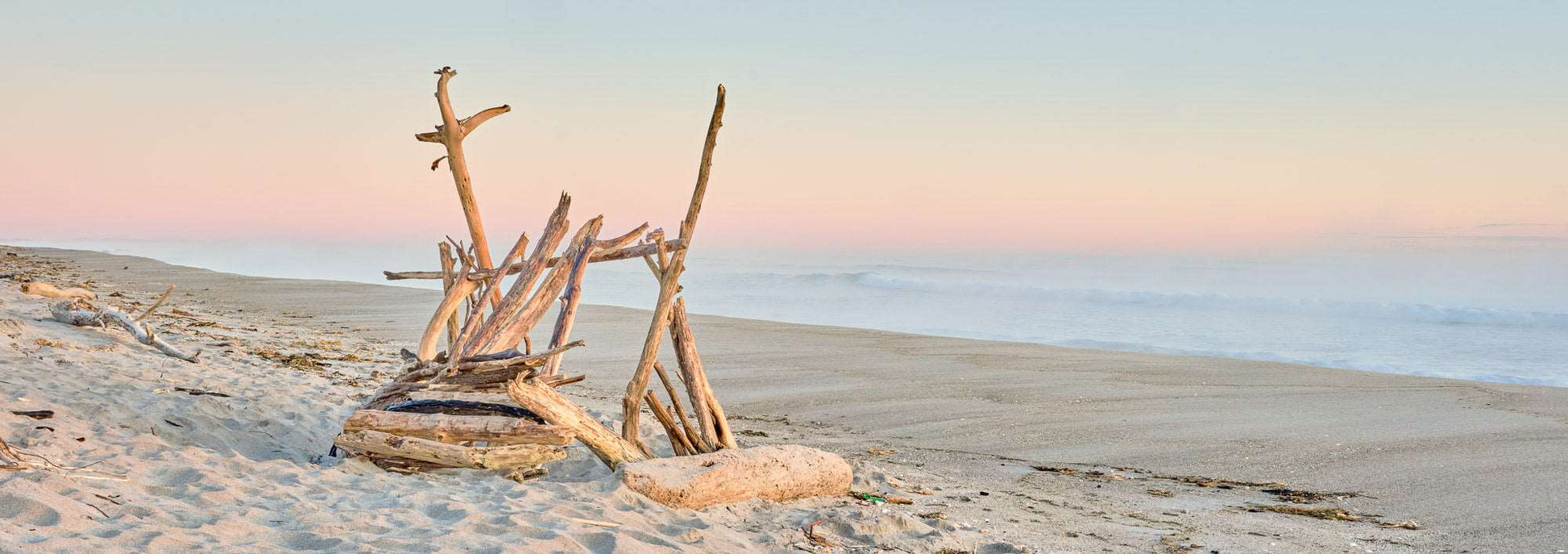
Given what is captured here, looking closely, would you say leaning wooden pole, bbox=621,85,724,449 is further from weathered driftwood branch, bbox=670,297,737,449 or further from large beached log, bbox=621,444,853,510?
large beached log, bbox=621,444,853,510

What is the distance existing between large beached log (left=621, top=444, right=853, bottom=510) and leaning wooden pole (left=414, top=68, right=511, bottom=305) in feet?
4.86

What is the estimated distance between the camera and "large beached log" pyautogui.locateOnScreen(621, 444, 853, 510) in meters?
4.79

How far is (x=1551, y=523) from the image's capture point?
5.10 metres

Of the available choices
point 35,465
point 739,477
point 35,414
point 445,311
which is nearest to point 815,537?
point 739,477

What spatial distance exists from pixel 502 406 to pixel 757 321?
1179 cm

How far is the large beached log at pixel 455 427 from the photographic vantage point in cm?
497

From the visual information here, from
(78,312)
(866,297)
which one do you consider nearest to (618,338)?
(78,312)

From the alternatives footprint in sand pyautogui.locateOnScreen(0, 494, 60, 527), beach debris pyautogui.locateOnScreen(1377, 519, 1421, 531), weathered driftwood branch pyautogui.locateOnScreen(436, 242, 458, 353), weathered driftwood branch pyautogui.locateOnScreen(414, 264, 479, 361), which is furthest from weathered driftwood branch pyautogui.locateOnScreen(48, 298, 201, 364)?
beach debris pyautogui.locateOnScreen(1377, 519, 1421, 531)

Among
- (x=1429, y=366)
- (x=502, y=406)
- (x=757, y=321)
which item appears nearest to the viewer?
(x=502, y=406)

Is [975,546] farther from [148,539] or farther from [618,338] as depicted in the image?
[618,338]

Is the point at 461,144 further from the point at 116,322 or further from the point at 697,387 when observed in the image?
the point at 116,322

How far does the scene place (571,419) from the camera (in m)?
5.09

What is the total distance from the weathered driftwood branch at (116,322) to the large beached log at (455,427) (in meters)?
4.15

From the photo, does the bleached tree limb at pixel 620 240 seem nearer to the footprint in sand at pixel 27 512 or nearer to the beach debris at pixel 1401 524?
the footprint in sand at pixel 27 512
